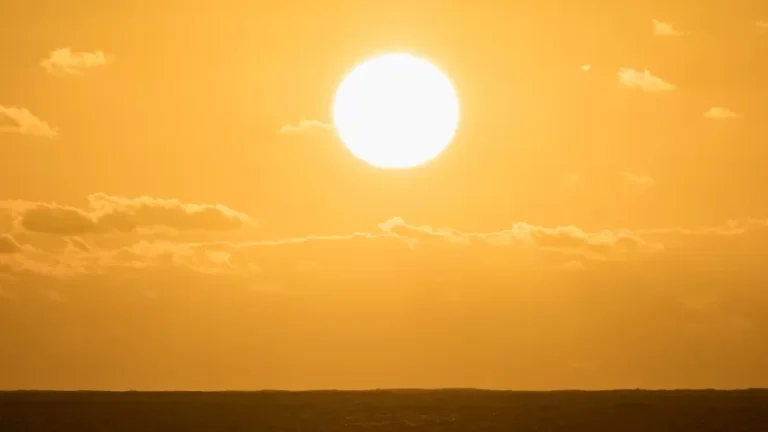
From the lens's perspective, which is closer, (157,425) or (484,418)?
(157,425)

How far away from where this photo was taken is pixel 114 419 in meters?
93.8

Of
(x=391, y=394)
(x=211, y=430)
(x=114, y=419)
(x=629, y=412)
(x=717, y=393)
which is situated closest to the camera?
(x=211, y=430)

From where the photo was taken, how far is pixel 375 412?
3952 inches

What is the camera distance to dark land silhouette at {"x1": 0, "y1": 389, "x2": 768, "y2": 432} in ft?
301

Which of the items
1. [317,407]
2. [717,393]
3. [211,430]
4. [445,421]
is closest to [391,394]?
[317,407]

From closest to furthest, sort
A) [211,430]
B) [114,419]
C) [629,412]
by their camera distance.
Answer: [211,430]
[114,419]
[629,412]

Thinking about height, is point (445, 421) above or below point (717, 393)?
below

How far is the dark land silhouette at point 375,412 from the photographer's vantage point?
91.7 m

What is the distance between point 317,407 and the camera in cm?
10375

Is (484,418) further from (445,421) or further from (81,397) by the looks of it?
(81,397)

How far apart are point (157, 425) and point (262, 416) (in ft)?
31.4

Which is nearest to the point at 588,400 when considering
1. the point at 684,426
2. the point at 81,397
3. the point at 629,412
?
the point at 629,412

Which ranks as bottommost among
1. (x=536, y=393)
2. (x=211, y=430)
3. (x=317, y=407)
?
(x=211, y=430)

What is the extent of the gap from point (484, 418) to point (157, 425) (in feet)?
90.3
